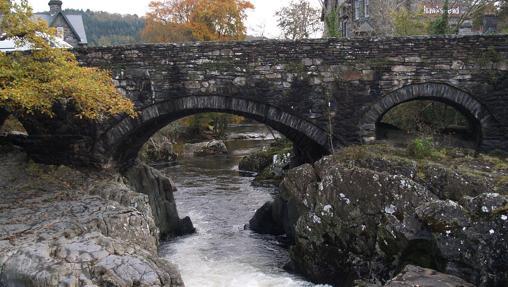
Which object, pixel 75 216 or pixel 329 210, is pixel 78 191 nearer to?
pixel 75 216

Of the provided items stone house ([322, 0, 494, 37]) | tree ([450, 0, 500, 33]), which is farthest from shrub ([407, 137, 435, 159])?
stone house ([322, 0, 494, 37])

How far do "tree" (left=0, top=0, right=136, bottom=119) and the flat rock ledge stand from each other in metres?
2.04

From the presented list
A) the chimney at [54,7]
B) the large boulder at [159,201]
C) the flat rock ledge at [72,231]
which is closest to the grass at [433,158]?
the flat rock ledge at [72,231]

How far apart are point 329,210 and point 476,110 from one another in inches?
220

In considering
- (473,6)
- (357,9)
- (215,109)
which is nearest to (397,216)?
(215,109)

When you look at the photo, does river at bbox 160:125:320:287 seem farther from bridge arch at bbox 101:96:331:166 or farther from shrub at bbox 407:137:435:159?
shrub at bbox 407:137:435:159

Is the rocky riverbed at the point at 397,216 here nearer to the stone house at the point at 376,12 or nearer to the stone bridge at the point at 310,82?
the stone bridge at the point at 310,82

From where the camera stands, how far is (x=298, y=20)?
29859 millimetres

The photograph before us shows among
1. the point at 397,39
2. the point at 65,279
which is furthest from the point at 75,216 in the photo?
the point at 397,39

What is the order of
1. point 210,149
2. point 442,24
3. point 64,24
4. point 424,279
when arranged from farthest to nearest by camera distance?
point 64,24
point 210,149
point 442,24
point 424,279

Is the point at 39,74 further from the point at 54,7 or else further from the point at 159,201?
the point at 54,7

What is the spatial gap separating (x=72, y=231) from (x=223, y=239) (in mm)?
6745

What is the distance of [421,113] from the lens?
1834 cm

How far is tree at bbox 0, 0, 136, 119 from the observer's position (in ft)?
36.4
